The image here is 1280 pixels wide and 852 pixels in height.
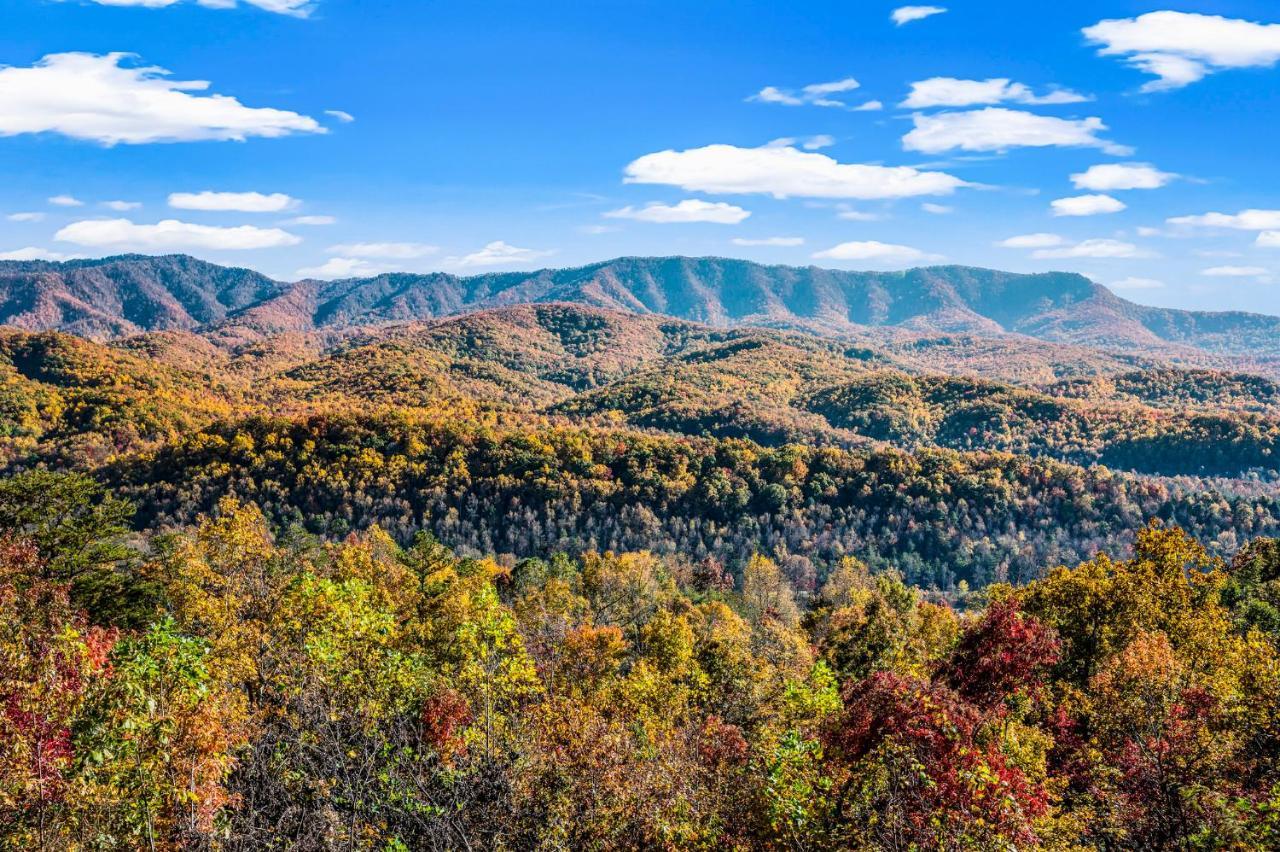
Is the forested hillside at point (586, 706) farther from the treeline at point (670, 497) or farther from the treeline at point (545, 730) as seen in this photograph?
the treeline at point (670, 497)

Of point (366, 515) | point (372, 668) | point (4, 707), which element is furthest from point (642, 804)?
point (366, 515)

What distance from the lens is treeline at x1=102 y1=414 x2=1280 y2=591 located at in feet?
467

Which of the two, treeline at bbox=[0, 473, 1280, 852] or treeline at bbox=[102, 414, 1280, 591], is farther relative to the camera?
treeline at bbox=[102, 414, 1280, 591]

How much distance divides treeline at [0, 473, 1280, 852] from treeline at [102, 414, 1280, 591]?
100032 mm

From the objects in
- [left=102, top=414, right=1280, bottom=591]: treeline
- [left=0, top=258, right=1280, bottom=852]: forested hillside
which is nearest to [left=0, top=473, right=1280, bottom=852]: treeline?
[left=0, top=258, right=1280, bottom=852]: forested hillside

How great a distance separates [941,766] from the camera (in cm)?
1578

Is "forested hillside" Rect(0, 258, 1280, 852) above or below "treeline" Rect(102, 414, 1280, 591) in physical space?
above

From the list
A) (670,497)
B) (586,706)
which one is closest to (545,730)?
(586,706)

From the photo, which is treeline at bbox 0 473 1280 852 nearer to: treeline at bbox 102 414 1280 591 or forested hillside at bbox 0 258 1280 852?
forested hillside at bbox 0 258 1280 852

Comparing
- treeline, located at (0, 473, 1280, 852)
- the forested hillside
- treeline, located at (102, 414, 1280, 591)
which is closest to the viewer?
treeline, located at (0, 473, 1280, 852)

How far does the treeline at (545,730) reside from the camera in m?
14.1

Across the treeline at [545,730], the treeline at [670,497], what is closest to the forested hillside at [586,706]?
the treeline at [545,730]

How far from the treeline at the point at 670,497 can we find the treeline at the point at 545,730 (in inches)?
3938

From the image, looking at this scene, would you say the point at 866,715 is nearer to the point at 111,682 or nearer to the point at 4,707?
the point at 111,682
